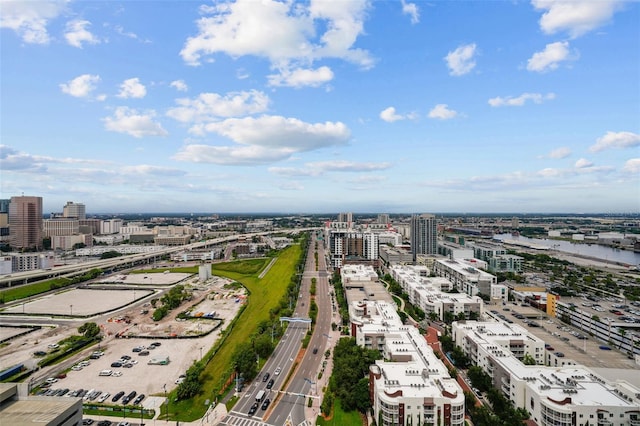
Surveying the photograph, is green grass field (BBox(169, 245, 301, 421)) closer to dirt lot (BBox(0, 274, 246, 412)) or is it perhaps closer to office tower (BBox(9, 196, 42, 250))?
dirt lot (BBox(0, 274, 246, 412))

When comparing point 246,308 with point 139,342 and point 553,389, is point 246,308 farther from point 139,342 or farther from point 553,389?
point 553,389

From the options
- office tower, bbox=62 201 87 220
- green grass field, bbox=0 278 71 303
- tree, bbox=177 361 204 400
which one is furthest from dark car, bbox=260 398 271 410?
office tower, bbox=62 201 87 220

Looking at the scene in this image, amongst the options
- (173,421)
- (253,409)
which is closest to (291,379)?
(253,409)

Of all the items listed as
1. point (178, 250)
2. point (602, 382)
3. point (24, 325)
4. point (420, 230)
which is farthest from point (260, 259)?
point (602, 382)

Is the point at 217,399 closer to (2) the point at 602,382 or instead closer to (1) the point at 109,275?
(2) the point at 602,382

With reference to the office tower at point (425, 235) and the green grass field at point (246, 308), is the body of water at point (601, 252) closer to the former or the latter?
the office tower at point (425, 235)

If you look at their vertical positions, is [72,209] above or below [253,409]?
above

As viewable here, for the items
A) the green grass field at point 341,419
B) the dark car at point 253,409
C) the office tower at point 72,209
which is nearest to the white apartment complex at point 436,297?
the green grass field at point 341,419
